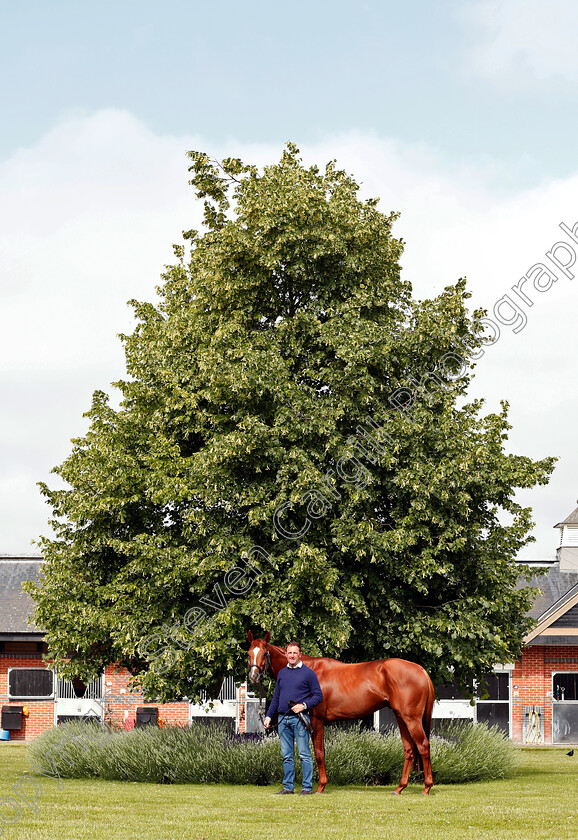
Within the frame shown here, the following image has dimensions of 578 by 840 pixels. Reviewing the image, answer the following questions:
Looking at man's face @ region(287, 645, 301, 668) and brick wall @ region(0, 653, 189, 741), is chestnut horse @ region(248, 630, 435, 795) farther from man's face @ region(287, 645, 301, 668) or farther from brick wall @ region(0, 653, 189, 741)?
brick wall @ region(0, 653, 189, 741)

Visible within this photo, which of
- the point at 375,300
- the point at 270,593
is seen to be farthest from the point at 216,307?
the point at 270,593

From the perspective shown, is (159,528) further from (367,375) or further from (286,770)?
(286,770)

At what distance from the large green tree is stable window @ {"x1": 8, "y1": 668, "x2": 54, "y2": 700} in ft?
45.7

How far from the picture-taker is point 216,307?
21172mm

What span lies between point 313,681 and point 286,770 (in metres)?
1.28

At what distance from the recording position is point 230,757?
682 inches

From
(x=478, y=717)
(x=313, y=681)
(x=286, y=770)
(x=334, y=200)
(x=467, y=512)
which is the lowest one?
(x=478, y=717)

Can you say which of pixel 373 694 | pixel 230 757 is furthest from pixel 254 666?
pixel 230 757

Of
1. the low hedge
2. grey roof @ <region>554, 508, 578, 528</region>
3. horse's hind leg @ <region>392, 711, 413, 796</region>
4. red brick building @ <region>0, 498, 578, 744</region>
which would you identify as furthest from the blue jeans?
grey roof @ <region>554, 508, 578, 528</region>

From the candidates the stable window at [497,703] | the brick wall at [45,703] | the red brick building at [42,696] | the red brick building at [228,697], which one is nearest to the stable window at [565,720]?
the red brick building at [228,697]

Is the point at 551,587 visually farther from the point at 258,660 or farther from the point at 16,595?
the point at 258,660

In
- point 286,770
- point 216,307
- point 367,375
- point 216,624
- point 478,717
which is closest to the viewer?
point 286,770

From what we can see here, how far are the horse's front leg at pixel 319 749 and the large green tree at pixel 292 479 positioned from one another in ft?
8.28

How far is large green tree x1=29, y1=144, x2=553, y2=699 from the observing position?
18844 mm
